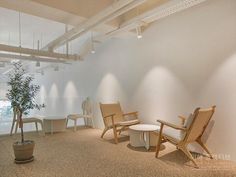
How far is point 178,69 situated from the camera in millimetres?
3984

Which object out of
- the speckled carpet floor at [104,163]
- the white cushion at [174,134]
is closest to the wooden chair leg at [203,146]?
the speckled carpet floor at [104,163]

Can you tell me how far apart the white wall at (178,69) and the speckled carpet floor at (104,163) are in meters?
0.68

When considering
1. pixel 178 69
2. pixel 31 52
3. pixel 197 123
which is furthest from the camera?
pixel 31 52

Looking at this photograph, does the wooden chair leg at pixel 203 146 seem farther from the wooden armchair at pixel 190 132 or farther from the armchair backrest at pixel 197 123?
the armchair backrest at pixel 197 123

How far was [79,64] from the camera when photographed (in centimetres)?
721

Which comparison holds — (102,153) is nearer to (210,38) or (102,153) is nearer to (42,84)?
(210,38)

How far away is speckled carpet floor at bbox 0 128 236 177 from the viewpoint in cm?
270

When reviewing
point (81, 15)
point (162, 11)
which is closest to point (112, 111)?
point (81, 15)

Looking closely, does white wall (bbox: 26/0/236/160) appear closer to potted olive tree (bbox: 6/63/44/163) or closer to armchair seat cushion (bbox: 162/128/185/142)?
armchair seat cushion (bbox: 162/128/185/142)

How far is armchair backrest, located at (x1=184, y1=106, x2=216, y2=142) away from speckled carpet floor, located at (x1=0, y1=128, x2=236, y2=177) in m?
0.44

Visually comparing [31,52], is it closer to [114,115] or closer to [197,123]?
[114,115]

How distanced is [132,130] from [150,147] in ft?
1.67

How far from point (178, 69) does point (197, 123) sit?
1.43 metres

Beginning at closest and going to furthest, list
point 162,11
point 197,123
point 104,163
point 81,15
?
A: point 197,123 < point 104,163 < point 162,11 < point 81,15
